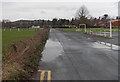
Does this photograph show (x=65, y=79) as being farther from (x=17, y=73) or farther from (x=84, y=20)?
(x=84, y=20)

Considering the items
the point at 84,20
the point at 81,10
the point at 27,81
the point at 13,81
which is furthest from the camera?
the point at 81,10

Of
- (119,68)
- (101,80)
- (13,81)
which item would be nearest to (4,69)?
(13,81)

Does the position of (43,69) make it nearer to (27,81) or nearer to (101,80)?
(27,81)

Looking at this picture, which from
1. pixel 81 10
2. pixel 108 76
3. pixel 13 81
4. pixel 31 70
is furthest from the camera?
pixel 81 10

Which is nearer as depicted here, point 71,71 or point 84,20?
point 71,71

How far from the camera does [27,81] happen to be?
21.2 feet

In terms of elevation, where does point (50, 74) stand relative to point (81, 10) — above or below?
below

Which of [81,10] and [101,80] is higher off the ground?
[81,10]

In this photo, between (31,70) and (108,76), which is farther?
(31,70)

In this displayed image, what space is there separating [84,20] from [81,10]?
11.4m

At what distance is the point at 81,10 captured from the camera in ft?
255

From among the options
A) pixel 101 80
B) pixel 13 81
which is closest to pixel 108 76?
pixel 101 80

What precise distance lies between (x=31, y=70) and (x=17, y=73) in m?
1.19

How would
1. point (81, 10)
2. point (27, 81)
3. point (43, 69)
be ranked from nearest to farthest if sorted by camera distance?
point (27, 81) < point (43, 69) < point (81, 10)
